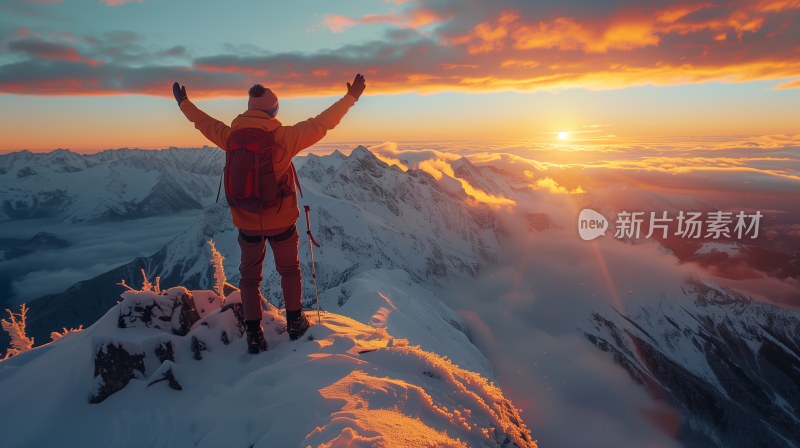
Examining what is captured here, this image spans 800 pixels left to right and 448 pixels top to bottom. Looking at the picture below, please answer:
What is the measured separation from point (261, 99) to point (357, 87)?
173 cm

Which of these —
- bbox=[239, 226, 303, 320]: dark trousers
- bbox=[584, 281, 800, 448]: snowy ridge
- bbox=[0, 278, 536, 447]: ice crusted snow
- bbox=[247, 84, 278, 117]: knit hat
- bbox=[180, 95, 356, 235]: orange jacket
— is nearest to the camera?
bbox=[0, 278, 536, 447]: ice crusted snow

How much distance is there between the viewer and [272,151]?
20.3 ft

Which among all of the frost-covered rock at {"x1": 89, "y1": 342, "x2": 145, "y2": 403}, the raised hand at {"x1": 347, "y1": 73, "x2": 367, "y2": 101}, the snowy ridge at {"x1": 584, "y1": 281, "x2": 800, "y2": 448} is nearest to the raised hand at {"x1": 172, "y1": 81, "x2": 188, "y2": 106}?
the raised hand at {"x1": 347, "y1": 73, "x2": 367, "y2": 101}

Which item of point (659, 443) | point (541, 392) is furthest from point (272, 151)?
point (659, 443)

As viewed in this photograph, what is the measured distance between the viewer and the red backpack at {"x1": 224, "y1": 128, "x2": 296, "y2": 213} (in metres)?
5.97

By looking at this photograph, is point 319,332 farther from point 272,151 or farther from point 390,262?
point 390,262

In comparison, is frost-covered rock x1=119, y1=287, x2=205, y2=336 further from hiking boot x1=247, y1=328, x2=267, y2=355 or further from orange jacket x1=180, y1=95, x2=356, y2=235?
orange jacket x1=180, y1=95, x2=356, y2=235

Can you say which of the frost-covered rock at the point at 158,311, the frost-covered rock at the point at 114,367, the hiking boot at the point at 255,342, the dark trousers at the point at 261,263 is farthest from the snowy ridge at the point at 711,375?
the frost-covered rock at the point at 114,367

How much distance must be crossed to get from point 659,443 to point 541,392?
35.2 m

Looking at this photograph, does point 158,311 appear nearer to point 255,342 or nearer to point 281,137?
point 255,342

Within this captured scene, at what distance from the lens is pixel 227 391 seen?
5.97m

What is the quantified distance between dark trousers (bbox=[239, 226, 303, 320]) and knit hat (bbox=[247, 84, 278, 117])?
2.25 meters

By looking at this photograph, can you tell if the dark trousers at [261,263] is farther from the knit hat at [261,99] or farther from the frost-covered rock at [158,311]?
the knit hat at [261,99]

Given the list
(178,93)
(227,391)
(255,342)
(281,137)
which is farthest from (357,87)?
(227,391)
